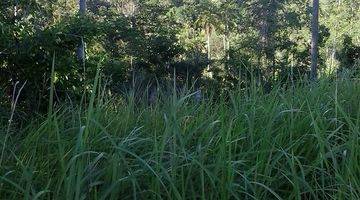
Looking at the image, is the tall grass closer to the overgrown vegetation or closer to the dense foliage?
the overgrown vegetation

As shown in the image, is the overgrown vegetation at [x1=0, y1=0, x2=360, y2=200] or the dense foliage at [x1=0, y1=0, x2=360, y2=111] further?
the dense foliage at [x1=0, y1=0, x2=360, y2=111]

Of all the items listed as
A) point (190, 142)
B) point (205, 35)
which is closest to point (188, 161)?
point (190, 142)

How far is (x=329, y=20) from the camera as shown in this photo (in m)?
33.1

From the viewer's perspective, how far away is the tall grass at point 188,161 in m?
1.30

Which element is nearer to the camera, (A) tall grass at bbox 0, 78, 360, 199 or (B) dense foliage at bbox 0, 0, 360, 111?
(A) tall grass at bbox 0, 78, 360, 199

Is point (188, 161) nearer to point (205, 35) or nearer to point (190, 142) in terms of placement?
point (190, 142)

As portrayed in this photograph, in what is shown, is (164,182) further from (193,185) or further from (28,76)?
(28,76)

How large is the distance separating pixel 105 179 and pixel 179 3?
86.5ft

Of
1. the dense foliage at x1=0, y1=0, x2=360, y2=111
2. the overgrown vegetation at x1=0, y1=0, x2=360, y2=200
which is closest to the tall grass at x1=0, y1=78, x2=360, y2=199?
the overgrown vegetation at x1=0, y1=0, x2=360, y2=200

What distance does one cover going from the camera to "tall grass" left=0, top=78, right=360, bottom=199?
4.25 ft

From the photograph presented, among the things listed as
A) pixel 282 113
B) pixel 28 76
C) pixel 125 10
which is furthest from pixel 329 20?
pixel 282 113

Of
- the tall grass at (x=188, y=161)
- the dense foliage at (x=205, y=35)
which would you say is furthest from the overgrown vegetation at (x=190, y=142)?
the dense foliage at (x=205, y=35)

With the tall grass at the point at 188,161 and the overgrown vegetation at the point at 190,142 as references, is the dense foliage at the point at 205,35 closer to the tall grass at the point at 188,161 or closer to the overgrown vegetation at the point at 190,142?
the overgrown vegetation at the point at 190,142

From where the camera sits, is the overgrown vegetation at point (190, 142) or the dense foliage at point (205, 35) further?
the dense foliage at point (205, 35)
